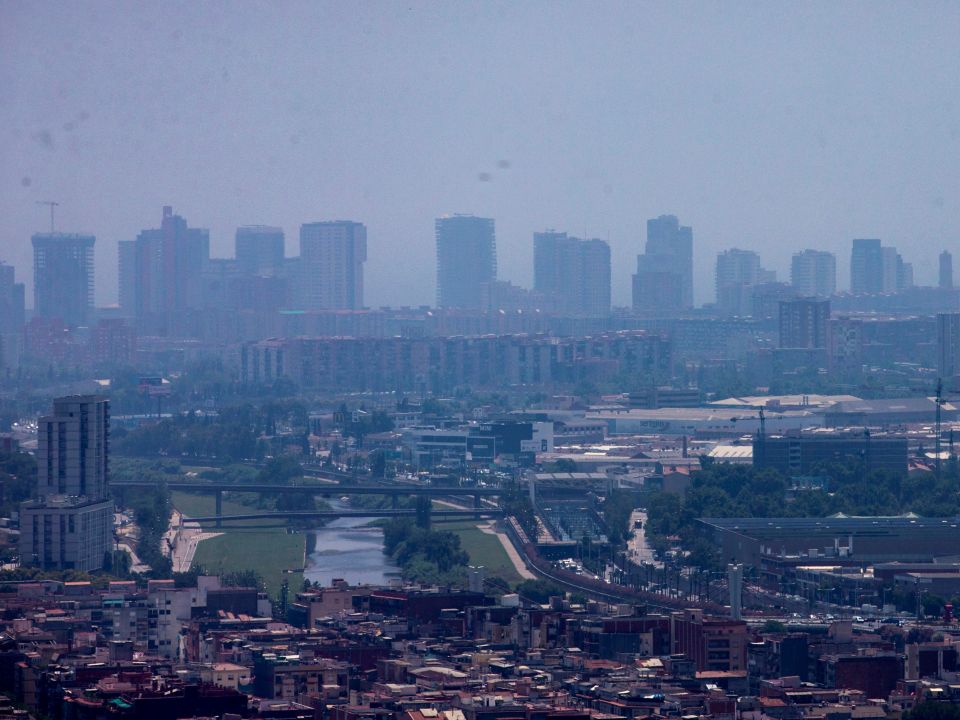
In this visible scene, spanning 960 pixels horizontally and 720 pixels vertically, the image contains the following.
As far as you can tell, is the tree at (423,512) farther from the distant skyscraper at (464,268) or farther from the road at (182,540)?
the distant skyscraper at (464,268)

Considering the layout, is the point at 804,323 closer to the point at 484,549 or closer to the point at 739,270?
the point at 739,270

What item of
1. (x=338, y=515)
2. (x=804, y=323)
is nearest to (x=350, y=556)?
(x=338, y=515)

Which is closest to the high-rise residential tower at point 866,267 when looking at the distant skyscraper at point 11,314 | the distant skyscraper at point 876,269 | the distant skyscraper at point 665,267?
the distant skyscraper at point 876,269

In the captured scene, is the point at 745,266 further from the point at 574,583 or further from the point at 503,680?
the point at 503,680

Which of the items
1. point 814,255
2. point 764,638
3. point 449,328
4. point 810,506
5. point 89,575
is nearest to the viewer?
point 764,638

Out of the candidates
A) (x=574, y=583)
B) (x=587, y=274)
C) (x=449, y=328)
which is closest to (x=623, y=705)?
(x=574, y=583)

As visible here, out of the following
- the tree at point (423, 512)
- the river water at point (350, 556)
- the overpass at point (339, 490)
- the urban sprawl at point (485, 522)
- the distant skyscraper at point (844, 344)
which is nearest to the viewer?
the urban sprawl at point (485, 522)
